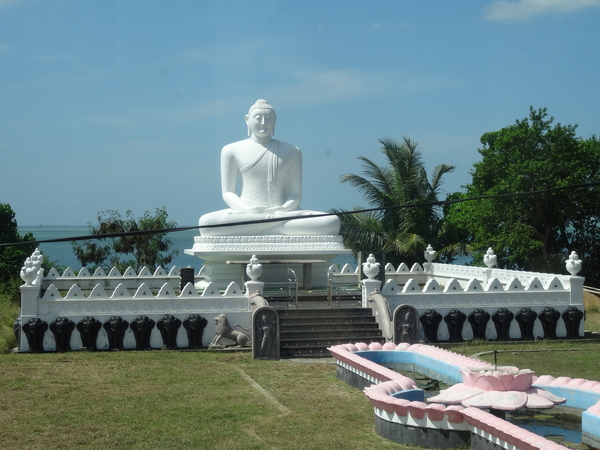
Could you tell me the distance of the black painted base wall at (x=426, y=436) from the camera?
360 inches

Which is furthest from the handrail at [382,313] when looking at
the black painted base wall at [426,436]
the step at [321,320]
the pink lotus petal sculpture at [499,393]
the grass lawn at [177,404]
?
the black painted base wall at [426,436]

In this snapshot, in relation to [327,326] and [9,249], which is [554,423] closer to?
[327,326]

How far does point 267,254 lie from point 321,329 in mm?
4588

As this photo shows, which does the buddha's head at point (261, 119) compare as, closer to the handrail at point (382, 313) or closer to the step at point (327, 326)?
the handrail at point (382, 313)

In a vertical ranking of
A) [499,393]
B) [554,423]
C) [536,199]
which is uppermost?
[536,199]

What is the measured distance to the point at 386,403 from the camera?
31.7ft

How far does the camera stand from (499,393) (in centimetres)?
973

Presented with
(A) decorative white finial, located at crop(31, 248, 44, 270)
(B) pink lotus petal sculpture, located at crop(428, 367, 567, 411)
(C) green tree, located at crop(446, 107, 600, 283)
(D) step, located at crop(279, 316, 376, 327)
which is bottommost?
(B) pink lotus petal sculpture, located at crop(428, 367, 567, 411)

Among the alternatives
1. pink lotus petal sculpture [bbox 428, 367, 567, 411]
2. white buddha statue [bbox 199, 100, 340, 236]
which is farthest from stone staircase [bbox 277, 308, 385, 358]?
pink lotus petal sculpture [bbox 428, 367, 567, 411]

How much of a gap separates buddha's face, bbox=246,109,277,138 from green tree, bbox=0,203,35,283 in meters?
9.81

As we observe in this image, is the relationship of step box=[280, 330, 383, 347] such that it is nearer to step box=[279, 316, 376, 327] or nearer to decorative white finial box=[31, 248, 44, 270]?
step box=[279, 316, 376, 327]

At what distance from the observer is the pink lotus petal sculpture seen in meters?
9.57

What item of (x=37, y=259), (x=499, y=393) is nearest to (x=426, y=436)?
(x=499, y=393)

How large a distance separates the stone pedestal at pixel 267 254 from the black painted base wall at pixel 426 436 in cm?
1122
